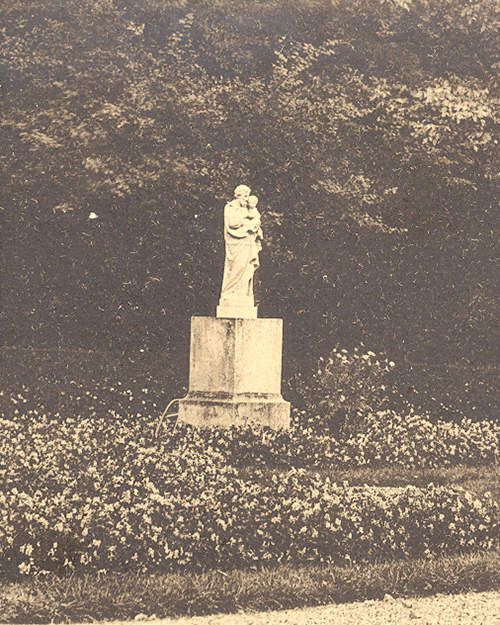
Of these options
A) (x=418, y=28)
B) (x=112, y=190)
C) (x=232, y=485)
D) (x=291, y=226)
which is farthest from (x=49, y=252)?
(x=232, y=485)

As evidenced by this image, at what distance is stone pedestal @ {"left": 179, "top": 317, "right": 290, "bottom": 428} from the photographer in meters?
11.4

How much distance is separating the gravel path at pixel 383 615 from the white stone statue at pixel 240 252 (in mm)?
5472

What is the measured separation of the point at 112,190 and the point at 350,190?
3464 mm

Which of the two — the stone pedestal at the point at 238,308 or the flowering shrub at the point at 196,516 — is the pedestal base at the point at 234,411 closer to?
the stone pedestal at the point at 238,308

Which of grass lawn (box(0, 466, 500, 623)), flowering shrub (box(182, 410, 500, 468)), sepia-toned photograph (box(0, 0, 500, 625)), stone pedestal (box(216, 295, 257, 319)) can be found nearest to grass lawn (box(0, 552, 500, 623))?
grass lawn (box(0, 466, 500, 623))

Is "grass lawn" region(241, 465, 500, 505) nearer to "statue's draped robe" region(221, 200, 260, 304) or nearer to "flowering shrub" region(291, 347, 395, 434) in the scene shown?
"flowering shrub" region(291, 347, 395, 434)

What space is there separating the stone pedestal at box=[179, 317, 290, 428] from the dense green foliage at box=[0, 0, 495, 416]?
3481 millimetres

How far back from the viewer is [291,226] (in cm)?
1559

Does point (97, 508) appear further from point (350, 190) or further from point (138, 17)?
point (138, 17)

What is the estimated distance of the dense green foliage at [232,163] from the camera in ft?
50.2

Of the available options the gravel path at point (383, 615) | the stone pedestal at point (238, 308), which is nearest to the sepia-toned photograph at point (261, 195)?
the stone pedestal at point (238, 308)

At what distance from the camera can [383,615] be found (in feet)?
20.3

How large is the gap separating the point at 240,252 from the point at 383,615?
5.96 meters

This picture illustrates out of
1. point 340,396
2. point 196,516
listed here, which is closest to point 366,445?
point 340,396
